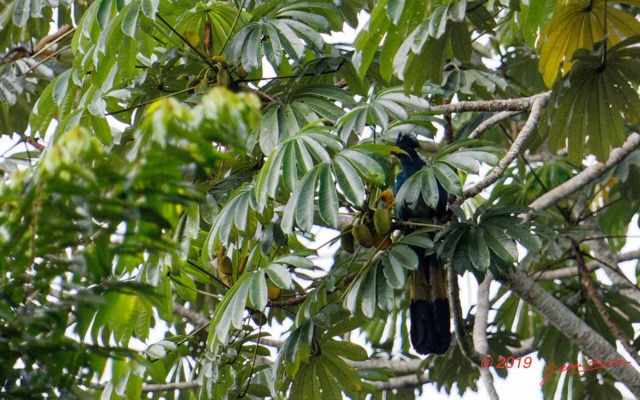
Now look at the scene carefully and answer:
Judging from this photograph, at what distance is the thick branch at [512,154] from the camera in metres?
2.92

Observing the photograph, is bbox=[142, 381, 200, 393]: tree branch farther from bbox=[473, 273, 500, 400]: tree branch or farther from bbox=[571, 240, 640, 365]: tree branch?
bbox=[571, 240, 640, 365]: tree branch

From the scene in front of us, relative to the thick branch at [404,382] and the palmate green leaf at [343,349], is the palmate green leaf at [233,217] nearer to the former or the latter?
the palmate green leaf at [343,349]

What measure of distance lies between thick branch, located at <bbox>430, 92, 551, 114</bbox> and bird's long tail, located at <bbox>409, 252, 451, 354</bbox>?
60 cm

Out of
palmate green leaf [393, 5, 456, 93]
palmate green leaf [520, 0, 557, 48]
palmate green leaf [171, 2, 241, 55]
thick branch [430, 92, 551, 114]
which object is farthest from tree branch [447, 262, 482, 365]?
palmate green leaf [171, 2, 241, 55]

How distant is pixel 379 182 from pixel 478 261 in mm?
471

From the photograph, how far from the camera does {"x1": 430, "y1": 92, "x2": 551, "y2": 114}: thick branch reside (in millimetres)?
3145

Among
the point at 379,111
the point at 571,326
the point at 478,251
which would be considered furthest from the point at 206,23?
the point at 571,326

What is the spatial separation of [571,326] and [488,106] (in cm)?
105

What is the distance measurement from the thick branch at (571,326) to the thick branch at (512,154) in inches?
25.1

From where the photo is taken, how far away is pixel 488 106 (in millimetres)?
3205

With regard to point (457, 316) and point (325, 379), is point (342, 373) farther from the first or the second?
point (457, 316)

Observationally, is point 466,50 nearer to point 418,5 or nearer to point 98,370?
point 418,5

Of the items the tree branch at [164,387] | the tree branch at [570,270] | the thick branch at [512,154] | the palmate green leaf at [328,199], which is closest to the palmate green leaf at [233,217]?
the palmate green leaf at [328,199]

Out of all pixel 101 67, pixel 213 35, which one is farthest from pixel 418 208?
pixel 101 67
